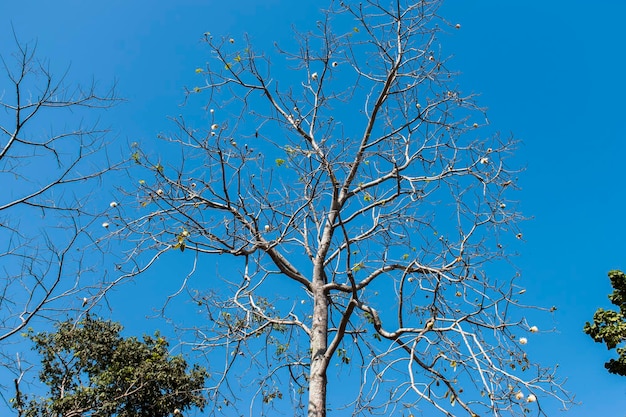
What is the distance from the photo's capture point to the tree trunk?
3982 millimetres

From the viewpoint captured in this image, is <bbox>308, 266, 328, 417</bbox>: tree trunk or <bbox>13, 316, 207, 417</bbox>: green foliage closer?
<bbox>308, 266, 328, 417</bbox>: tree trunk

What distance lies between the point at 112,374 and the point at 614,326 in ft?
39.9

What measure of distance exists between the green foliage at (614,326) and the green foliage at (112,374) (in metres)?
10.1

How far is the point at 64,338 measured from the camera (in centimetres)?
1205

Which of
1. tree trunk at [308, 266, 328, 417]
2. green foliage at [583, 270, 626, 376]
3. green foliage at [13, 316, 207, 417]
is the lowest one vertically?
tree trunk at [308, 266, 328, 417]

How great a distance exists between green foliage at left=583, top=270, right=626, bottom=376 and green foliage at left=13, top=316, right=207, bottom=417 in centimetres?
1013

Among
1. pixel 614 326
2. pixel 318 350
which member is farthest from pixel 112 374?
pixel 614 326

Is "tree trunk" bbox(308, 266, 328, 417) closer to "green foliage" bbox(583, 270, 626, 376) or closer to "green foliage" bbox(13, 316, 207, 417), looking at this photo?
"green foliage" bbox(13, 316, 207, 417)

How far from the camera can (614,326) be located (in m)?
14.7

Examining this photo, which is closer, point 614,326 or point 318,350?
point 318,350

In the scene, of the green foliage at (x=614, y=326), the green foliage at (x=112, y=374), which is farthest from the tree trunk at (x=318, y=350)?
the green foliage at (x=614, y=326)

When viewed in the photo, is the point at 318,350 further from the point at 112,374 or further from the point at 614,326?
the point at 614,326

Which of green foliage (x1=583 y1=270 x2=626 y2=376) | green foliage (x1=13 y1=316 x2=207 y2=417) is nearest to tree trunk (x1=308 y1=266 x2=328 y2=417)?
green foliage (x1=13 y1=316 x2=207 y2=417)

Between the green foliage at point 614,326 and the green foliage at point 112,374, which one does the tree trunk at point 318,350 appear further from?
the green foliage at point 614,326
